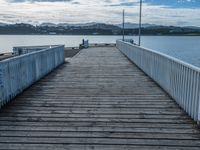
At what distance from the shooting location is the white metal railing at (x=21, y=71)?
284 inches

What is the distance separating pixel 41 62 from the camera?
11.6 m

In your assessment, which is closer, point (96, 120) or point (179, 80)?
point (96, 120)

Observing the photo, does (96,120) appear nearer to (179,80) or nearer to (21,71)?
(179,80)

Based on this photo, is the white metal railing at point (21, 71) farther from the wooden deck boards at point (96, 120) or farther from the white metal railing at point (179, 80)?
the white metal railing at point (179, 80)

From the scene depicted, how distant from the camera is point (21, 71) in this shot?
8633 mm

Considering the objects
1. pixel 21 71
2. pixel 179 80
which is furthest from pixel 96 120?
pixel 21 71

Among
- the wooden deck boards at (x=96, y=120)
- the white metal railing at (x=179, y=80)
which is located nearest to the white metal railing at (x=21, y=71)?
the wooden deck boards at (x=96, y=120)

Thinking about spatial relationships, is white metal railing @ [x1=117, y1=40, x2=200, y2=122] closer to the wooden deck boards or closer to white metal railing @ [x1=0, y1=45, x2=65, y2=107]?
the wooden deck boards

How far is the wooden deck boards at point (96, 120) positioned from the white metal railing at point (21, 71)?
242 mm

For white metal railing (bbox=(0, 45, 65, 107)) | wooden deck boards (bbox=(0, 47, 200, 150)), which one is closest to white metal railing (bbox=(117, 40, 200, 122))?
wooden deck boards (bbox=(0, 47, 200, 150))

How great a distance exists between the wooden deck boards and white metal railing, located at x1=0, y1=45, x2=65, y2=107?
242 millimetres

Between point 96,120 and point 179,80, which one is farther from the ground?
point 179,80

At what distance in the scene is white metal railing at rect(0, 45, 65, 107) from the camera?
7203 mm

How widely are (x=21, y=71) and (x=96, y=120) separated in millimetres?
3428
